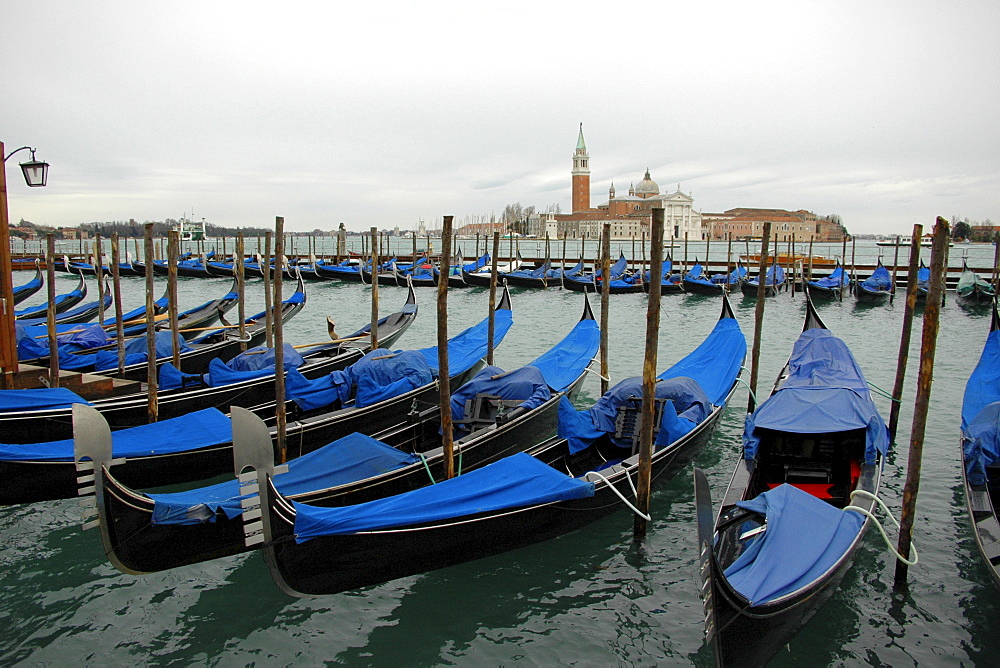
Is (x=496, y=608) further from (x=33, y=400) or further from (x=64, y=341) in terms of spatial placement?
(x=64, y=341)

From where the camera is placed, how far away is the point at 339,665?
9.68 feet

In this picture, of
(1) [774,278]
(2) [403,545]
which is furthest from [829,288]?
(2) [403,545]

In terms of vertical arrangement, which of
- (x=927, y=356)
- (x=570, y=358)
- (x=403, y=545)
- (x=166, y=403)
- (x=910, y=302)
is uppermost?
(x=910, y=302)

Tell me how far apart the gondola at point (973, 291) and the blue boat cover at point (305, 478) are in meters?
15.2

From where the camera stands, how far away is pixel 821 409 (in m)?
4.11

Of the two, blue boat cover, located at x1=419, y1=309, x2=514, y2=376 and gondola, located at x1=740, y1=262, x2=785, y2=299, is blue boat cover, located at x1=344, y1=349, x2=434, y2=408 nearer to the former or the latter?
blue boat cover, located at x1=419, y1=309, x2=514, y2=376

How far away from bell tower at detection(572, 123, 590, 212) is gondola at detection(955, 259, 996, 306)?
193ft

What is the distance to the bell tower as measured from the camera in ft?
241

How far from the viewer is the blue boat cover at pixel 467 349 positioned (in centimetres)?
643

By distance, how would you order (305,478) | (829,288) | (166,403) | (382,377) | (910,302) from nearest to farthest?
1. (305,478)
2. (910,302)
3. (166,403)
4. (382,377)
5. (829,288)

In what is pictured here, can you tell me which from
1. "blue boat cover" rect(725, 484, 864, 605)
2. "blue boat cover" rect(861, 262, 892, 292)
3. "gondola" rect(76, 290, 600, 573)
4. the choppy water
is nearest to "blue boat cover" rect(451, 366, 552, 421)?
"gondola" rect(76, 290, 600, 573)

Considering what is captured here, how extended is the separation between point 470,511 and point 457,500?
0.08 metres

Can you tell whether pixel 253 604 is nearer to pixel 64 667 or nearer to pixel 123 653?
pixel 123 653

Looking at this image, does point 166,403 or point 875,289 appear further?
point 875,289
